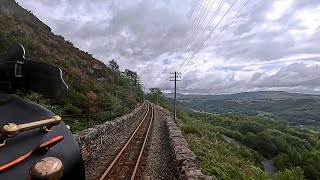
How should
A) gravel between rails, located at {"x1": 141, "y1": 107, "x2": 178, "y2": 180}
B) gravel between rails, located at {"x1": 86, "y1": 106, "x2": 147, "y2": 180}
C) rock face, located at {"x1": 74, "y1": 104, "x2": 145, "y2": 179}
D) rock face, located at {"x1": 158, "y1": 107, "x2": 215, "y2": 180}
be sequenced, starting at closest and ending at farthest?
rock face, located at {"x1": 158, "y1": 107, "x2": 215, "y2": 180} < gravel between rails, located at {"x1": 86, "y1": 106, "x2": 147, "y2": 180} < rock face, located at {"x1": 74, "y1": 104, "x2": 145, "y2": 179} < gravel between rails, located at {"x1": 141, "y1": 107, "x2": 178, "y2": 180}

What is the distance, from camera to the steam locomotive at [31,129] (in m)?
1.45

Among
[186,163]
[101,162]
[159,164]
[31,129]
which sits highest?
[31,129]

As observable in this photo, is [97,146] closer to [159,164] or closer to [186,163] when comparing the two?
[159,164]

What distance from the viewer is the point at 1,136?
1442 millimetres

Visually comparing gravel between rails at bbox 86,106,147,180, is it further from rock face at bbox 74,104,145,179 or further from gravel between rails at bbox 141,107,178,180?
gravel between rails at bbox 141,107,178,180

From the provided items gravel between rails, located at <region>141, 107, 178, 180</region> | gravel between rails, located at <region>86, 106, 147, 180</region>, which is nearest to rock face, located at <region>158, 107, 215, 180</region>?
gravel between rails, located at <region>141, 107, 178, 180</region>

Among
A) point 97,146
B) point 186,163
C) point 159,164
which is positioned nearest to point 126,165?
point 159,164

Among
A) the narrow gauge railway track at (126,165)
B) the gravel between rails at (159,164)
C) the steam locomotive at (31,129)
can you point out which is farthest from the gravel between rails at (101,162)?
the steam locomotive at (31,129)

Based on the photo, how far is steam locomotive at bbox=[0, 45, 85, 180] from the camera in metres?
1.45

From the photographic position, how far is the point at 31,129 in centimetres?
166

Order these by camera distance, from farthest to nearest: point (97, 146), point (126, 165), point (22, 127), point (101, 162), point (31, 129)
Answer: point (97, 146)
point (101, 162)
point (126, 165)
point (31, 129)
point (22, 127)

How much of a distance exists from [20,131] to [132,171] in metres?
8.67

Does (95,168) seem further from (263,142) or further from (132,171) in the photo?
(263,142)

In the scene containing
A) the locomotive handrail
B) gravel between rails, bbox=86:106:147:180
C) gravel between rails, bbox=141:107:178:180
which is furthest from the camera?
gravel between rails, bbox=141:107:178:180
